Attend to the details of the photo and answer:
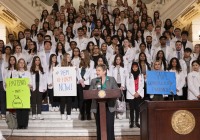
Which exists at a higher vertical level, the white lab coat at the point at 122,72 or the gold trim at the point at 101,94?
the white lab coat at the point at 122,72

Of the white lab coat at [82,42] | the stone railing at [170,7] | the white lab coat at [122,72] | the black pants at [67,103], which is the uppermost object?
the stone railing at [170,7]

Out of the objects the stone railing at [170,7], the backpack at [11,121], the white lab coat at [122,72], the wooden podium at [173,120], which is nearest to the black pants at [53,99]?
the backpack at [11,121]

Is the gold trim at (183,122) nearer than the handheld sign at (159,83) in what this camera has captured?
Yes

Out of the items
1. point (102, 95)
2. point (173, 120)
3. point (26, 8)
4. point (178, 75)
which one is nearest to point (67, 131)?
point (178, 75)

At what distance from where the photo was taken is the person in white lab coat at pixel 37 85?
9828 millimetres

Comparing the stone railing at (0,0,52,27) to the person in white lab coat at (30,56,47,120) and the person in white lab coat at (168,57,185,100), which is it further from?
the person in white lab coat at (168,57,185,100)

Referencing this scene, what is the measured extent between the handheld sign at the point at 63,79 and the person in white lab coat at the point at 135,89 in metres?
1.25

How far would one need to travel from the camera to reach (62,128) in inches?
376

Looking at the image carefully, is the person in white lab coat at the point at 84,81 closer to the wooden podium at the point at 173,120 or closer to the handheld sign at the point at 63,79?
the handheld sign at the point at 63,79

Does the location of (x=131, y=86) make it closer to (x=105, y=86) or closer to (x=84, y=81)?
(x=84, y=81)

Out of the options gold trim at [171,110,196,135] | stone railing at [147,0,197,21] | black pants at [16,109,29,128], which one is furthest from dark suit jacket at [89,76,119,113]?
stone railing at [147,0,197,21]

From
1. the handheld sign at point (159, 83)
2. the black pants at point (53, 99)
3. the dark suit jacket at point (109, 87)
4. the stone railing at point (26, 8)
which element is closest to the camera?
the dark suit jacket at point (109, 87)

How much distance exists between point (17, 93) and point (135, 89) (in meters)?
2.60

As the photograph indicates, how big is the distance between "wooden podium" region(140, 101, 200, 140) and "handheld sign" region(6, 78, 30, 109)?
12.1ft
